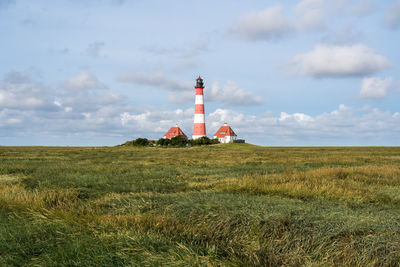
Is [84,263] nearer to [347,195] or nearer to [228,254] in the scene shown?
[228,254]

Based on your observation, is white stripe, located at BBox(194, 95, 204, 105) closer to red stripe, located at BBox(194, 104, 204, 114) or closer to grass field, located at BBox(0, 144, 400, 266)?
red stripe, located at BBox(194, 104, 204, 114)

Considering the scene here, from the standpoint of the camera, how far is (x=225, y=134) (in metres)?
93.6

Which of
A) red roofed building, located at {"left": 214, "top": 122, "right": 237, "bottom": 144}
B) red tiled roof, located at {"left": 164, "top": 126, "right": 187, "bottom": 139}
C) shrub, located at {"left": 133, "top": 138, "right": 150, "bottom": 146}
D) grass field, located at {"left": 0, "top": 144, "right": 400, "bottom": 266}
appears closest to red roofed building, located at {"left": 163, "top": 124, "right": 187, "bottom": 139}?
red tiled roof, located at {"left": 164, "top": 126, "right": 187, "bottom": 139}

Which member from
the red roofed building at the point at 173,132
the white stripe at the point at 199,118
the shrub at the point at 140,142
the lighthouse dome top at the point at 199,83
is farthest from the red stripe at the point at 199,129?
the red roofed building at the point at 173,132

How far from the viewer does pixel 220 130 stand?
316ft

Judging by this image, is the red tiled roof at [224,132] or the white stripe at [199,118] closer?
the white stripe at [199,118]

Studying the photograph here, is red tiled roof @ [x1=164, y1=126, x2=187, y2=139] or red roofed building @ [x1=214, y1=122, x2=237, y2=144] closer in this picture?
A: red tiled roof @ [x1=164, y1=126, x2=187, y2=139]

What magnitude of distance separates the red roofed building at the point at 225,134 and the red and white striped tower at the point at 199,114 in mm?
19451

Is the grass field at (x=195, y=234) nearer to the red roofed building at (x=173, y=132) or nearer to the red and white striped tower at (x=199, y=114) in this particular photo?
the red and white striped tower at (x=199, y=114)

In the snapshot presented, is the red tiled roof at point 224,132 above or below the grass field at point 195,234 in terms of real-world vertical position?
above

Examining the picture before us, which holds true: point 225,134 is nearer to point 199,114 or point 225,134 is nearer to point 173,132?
point 173,132

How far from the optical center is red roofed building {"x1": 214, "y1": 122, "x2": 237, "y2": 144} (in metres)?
93.1

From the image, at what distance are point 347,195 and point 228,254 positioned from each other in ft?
19.7

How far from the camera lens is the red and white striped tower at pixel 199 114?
72.4m
